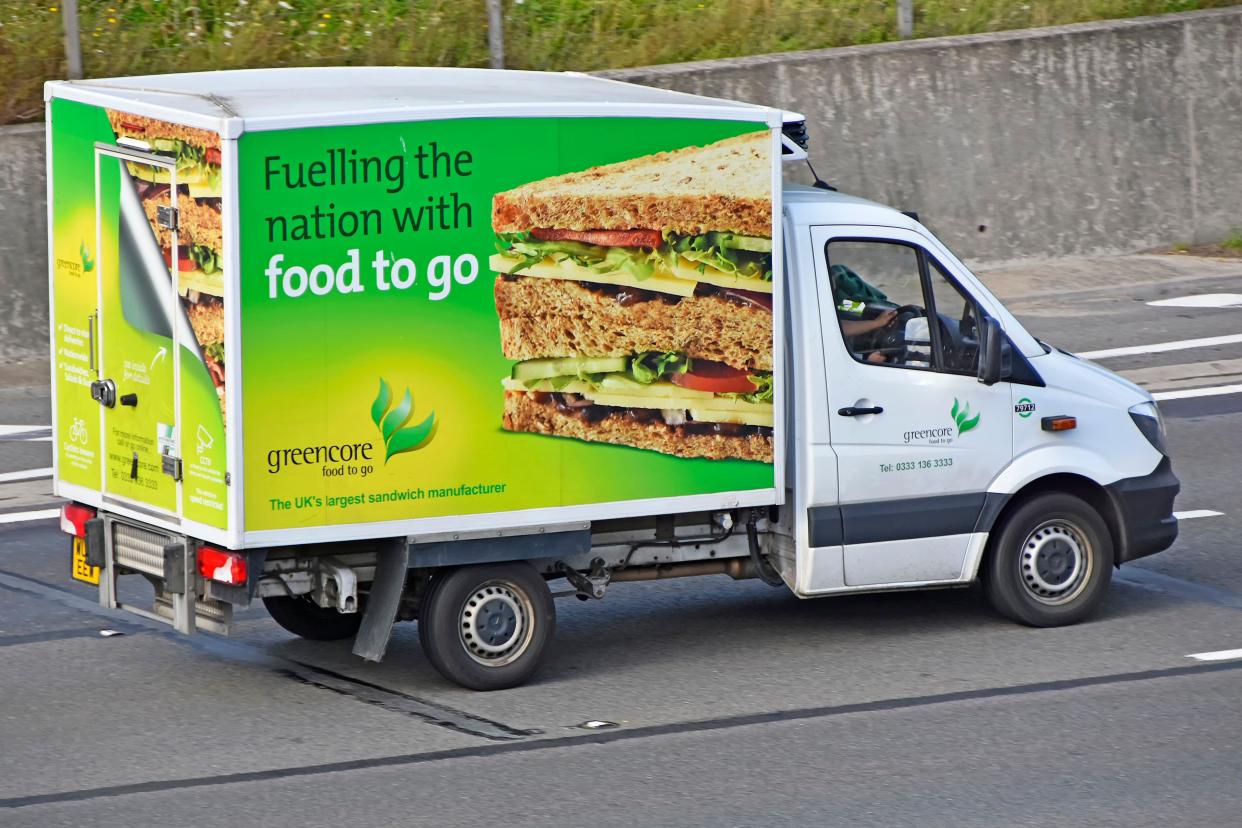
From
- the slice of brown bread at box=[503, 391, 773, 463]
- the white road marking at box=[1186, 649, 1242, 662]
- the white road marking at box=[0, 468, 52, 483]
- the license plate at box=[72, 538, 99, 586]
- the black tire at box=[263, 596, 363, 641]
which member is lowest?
the white road marking at box=[1186, 649, 1242, 662]

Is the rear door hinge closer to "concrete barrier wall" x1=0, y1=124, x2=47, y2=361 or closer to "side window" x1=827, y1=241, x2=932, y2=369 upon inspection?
"side window" x1=827, y1=241, x2=932, y2=369

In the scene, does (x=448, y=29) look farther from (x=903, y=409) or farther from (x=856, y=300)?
(x=903, y=409)

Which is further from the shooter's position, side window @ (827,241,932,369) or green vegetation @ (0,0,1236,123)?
green vegetation @ (0,0,1236,123)

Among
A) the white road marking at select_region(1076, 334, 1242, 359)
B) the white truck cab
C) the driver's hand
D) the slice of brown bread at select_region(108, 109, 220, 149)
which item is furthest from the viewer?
the white road marking at select_region(1076, 334, 1242, 359)

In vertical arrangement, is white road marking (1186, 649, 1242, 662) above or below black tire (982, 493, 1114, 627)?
below

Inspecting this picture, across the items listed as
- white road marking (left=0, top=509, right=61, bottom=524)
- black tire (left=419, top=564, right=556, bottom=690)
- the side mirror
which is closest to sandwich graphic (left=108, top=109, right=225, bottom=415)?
black tire (left=419, top=564, right=556, bottom=690)

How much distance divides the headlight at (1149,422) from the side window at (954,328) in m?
0.95

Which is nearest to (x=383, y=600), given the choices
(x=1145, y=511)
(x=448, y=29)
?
(x=1145, y=511)

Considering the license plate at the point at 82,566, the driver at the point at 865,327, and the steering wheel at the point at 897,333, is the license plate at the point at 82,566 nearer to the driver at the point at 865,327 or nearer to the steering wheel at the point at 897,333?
the driver at the point at 865,327

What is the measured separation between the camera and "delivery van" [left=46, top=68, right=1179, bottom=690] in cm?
806

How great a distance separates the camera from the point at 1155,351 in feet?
52.9

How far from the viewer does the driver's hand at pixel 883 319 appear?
9.23 m

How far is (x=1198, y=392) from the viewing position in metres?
14.9

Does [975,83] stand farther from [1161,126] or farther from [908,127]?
[1161,126]
